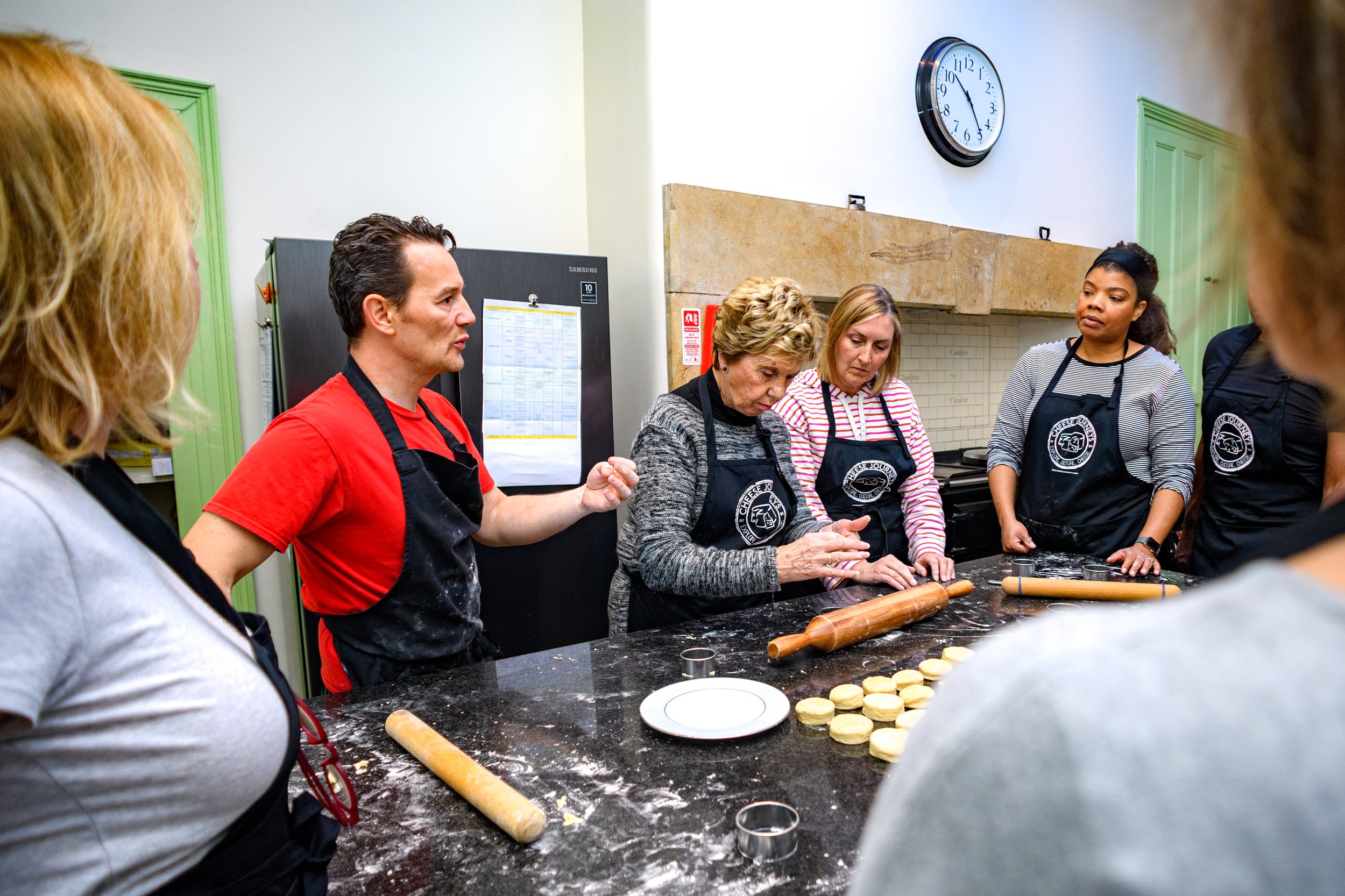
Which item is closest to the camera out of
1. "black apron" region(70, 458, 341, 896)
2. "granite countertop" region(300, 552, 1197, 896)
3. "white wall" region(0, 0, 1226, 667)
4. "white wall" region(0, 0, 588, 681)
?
"black apron" region(70, 458, 341, 896)

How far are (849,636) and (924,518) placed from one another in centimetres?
126

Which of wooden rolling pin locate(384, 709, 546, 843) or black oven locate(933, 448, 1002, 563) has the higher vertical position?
wooden rolling pin locate(384, 709, 546, 843)

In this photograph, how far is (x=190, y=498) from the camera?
309 cm

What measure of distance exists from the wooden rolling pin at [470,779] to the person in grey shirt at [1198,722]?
2.63 ft

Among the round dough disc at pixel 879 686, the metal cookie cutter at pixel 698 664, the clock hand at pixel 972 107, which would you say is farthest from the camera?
the clock hand at pixel 972 107

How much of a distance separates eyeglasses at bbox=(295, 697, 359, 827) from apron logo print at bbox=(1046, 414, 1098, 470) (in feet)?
9.44

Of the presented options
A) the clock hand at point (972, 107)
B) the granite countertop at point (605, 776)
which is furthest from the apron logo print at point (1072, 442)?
the clock hand at point (972, 107)

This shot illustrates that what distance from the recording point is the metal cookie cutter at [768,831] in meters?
1.01

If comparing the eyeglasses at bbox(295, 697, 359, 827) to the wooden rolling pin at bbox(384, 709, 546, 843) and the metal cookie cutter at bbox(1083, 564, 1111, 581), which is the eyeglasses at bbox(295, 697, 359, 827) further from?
the metal cookie cutter at bbox(1083, 564, 1111, 581)

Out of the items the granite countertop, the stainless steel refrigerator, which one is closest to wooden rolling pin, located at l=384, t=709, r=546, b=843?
the granite countertop

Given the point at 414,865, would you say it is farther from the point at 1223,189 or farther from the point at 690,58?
the point at 690,58

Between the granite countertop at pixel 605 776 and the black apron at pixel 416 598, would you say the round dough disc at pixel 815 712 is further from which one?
the black apron at pixel 416 598

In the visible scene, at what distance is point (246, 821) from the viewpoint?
822 millimetres

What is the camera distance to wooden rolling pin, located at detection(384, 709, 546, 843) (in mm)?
1062
